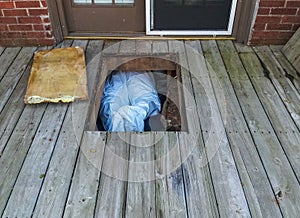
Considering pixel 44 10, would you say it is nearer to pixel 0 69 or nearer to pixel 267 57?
pixel 0 69

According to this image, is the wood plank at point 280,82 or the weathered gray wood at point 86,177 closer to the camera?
the weathered gray wood at point 86,177

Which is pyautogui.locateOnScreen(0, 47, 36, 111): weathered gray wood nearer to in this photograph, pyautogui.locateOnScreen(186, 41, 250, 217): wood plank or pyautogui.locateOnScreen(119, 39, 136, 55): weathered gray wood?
pyautogui.locateOnScreen(119, 39, 136, 55): weathered gray wood

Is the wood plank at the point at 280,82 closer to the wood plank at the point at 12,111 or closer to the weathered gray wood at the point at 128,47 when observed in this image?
the weathered gray wood at the point at 128,47

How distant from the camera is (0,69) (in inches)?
92.2

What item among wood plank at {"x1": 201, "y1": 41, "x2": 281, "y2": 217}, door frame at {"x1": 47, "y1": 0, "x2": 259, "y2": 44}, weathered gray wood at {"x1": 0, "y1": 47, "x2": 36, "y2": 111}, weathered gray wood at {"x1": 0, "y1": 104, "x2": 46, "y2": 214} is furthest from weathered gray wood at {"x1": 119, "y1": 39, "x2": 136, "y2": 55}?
weathered gray wood at {"x1": 0, "y1": 104, "x2": 46, "y2": 214}

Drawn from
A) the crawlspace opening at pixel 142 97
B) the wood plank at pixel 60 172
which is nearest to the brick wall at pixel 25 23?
the crawlspace opening at pixel 142 97

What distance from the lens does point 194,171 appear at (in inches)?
62.1

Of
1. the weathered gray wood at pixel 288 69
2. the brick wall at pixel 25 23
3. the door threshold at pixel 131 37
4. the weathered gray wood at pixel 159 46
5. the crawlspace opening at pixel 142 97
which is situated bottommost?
the crawlspace opening at pixel 142 97

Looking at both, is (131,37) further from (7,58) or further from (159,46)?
(7,58)

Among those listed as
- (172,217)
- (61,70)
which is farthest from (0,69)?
(172,217)

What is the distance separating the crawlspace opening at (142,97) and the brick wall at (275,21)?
0.80 meters

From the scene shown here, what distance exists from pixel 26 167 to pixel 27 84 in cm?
79

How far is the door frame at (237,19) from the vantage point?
8.18ft

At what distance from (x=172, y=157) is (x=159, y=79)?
1.24 meters
